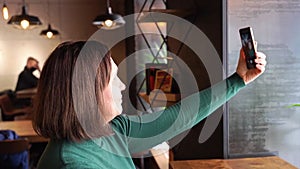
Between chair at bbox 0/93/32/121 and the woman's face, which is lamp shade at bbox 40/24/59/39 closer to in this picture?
chair at bbox 0/93/32/121

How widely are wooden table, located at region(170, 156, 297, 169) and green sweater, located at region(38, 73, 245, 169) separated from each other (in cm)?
47

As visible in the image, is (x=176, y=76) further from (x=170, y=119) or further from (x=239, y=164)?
(x=170, y=119)

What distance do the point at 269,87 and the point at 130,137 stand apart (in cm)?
86

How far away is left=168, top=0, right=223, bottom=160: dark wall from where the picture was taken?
1750 millimetres

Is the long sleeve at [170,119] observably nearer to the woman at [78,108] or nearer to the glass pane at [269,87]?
the woman at [78,108]

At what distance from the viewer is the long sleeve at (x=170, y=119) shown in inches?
46.0

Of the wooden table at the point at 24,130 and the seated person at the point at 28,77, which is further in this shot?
the seated person at the point at 28,77

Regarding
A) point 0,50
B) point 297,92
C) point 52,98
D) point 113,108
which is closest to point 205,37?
point 297,92

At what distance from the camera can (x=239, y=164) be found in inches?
65.7

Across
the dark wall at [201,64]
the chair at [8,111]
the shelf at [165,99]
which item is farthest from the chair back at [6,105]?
the dark wall at [201,64]

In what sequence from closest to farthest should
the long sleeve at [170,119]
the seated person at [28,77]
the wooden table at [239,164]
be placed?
the long sleeve at [170,119]
the wooden table at [239,164]
the seated person at [28,77]

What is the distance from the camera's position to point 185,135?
6.81 ft

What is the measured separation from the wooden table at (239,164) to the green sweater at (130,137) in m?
0.47

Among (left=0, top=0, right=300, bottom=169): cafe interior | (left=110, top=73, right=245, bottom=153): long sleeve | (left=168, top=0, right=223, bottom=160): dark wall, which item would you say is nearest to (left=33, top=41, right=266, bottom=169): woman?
(left=110, top=73, right=245, bottom=153): long sleeve
